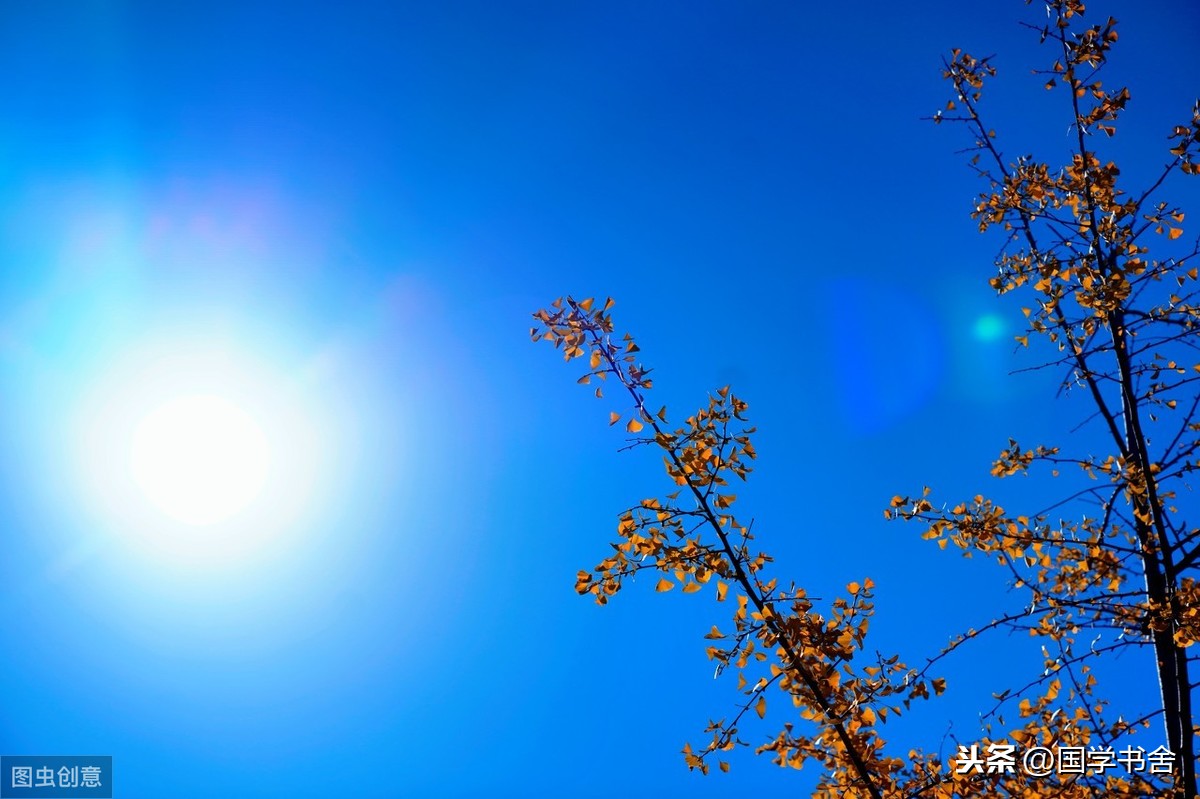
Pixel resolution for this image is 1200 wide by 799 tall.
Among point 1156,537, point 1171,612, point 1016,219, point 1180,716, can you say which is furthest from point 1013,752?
point 1016,219

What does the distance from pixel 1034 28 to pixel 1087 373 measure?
174cm

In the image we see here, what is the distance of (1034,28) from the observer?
142 inches

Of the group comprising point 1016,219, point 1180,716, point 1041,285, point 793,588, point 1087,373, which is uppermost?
point 1016,219

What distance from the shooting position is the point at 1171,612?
3008 mm

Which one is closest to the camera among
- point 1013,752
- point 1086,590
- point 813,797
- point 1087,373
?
point 813,797

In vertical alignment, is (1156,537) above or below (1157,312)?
below

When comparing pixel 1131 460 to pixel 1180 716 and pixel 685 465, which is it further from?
pixel 685 465

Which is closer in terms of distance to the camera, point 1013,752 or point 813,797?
point 813,797

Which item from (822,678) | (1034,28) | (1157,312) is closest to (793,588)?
(822,678)

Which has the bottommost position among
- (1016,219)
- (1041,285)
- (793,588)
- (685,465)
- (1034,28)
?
(793,588)

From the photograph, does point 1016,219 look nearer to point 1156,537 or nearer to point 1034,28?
point 1034,28

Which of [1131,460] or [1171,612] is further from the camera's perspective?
[1131,460]

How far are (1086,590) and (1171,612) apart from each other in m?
0.97

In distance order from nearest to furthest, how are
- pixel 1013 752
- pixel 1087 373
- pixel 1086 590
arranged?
1. pixel 1013 752
2. pixel 1087 373
3. pixel 1086 590
